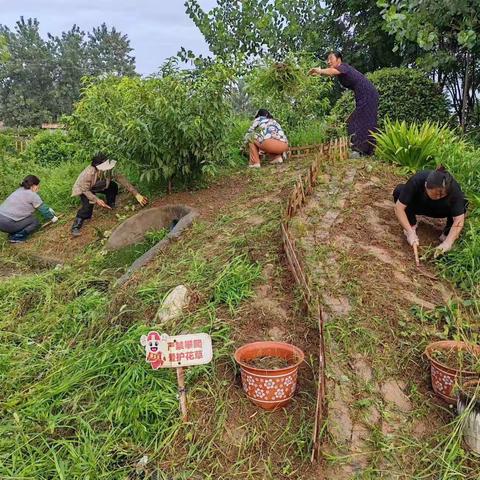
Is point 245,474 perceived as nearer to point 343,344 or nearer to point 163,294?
point 343,344

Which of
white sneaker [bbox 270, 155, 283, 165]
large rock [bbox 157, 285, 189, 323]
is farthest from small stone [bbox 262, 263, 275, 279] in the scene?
white sneaker [bbox 270, 155, 283, 165]

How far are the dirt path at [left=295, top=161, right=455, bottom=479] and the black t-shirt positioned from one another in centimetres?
36

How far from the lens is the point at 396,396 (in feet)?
9.72

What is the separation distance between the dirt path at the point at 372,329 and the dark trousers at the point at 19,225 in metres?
4.20

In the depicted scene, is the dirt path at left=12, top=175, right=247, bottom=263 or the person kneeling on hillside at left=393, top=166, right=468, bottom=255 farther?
the dirt path at left=12, top=175, right=247, bottom=263

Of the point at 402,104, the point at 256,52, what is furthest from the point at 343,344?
the point at 256,52

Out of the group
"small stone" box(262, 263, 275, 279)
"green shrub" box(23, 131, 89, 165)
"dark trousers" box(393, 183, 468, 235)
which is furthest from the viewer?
"green shrub" box(23, 131, 89, 165)

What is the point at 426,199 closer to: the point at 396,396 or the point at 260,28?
the point at 396,396

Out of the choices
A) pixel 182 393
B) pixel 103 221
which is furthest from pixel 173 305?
pixel 103 221

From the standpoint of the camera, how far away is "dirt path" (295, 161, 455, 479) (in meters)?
2.65

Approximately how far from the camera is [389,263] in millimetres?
4070

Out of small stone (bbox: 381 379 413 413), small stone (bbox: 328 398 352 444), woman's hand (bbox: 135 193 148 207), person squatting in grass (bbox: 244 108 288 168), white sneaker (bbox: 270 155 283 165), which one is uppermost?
person squatting in grass (bbox: 244 108 288 168)

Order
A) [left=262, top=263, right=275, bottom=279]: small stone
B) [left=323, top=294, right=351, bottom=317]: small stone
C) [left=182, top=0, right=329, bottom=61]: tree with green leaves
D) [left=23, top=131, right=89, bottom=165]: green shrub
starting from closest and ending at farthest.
→ [left=323, top=294, right=351, bottom=317]: small stone
[left=262, top=263, right=275, bottom=279]: small stone
[left=23, top=131, right=89, bottom=165]: green shrub
[left=182, top=0, right=329, bottom=61]: tree with green leaves

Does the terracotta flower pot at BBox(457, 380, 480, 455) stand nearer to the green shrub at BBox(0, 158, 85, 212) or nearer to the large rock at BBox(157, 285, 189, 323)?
the large rock at BBox(157, 285, 189, 323)
